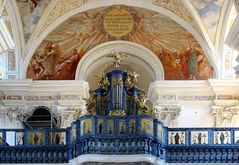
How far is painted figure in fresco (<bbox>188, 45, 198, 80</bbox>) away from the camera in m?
35.3

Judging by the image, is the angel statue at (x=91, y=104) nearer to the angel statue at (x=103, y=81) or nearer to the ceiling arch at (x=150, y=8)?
the angel statue at (x=103, y=81)

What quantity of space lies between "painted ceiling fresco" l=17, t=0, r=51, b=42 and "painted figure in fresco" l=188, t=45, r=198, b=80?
6.09 m

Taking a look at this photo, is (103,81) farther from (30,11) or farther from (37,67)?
(30,11)

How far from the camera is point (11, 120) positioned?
35.0 metres

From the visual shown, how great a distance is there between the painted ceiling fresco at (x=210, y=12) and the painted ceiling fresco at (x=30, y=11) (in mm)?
5920

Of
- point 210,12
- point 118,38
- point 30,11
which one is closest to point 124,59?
point 118,38

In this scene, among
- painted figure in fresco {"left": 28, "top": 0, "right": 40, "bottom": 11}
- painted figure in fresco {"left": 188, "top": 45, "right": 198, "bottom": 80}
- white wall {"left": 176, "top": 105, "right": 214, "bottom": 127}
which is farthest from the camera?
painted figure in fresco {"left": 188, "top": 45, "right": 198, "bottom": 80}

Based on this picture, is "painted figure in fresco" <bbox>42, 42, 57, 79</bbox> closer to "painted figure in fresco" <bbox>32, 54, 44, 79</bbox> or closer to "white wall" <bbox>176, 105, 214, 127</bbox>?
"painted figure in fresco" <bbox>32, 54, 44, 79</bbox>

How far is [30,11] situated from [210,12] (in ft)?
23.2

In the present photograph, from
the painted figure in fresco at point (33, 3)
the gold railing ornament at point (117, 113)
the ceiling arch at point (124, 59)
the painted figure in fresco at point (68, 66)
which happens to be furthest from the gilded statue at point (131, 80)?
the painted figure in fresco at point (33, 3)

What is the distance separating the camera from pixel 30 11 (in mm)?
34688

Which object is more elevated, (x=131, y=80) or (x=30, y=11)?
(x=30, y=11)

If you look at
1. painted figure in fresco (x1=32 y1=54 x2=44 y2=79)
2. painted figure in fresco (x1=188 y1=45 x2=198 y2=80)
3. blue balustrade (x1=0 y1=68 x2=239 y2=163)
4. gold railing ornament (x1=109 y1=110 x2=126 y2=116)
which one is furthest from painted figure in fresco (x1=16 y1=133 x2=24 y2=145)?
painted figure in fresco (x1=188 y1=45 x2=198 y2=80)

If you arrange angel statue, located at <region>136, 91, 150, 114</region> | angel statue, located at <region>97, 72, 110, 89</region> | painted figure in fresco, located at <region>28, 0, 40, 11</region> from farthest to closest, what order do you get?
painted figure in fresco, located at <region>28, 0, 40, 11</region>
angel statue, located at <region>97, 72, 110, 89</region>
angel statue, located at <region>136, 91, 150, 114</region>
